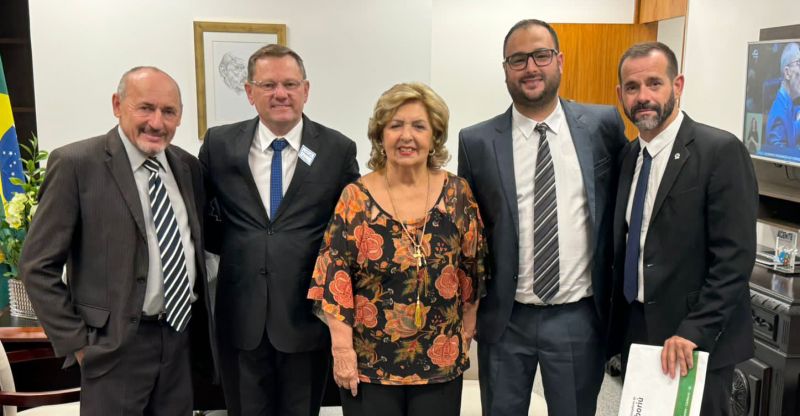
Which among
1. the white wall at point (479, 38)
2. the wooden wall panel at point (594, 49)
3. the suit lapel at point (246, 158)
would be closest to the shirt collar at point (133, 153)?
the suit lapel at point (246, 158)

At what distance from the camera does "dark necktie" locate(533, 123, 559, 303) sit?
2182 millimetres

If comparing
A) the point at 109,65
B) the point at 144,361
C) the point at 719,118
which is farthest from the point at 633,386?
the point at 109,65

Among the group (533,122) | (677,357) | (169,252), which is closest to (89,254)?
A: (169,252)

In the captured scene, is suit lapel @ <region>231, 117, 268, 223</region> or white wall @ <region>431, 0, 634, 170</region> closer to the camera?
suit lapel @ <region>231, 117, 268, 223</region>

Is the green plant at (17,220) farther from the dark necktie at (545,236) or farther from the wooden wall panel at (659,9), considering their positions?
the wooden wall panel at (659,9)

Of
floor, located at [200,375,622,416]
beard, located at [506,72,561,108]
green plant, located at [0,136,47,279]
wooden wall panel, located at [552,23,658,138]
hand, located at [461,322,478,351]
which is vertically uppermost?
wooden wall panel, located at [552,23,658,138]

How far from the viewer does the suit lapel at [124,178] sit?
1.99 metres

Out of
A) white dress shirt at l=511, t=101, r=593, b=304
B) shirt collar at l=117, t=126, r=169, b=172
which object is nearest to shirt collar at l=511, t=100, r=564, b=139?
white dress shirt at l=511, t=101, r=593, b=304

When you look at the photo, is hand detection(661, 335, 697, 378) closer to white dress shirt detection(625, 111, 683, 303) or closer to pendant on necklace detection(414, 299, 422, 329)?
white dress shirt detection(625, 111, 683, 303)

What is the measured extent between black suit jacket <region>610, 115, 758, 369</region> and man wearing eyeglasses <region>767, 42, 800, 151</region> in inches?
64.5

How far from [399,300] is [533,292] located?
0.47m

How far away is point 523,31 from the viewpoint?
2.21m

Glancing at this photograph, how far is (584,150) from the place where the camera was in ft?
7.32

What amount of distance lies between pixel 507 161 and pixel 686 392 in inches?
34.6
